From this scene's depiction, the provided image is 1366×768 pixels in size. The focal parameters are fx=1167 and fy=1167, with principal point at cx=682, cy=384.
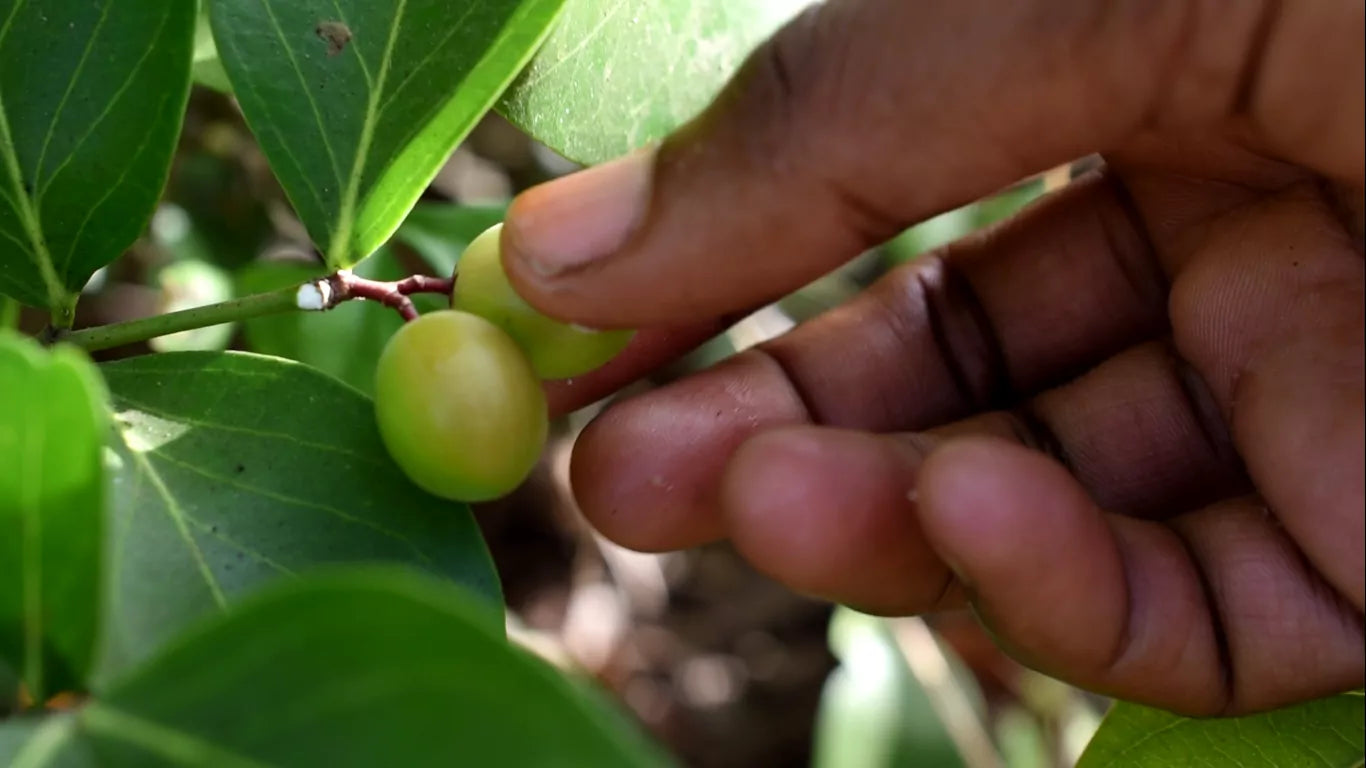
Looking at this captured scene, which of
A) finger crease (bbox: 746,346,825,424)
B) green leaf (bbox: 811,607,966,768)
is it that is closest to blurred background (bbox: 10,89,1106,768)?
green leaf (bbox: 811,607,966,768)

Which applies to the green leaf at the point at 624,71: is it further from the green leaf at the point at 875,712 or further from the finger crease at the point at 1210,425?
the green leaf at the point at 875,712

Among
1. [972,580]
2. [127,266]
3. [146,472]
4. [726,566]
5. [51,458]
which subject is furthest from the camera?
[726,566]

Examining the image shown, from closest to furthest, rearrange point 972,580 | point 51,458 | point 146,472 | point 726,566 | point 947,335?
point 51,458, point 146,472, point 972,580, point 947,335, point 726,566

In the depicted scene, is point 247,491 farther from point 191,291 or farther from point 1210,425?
point 1210,425

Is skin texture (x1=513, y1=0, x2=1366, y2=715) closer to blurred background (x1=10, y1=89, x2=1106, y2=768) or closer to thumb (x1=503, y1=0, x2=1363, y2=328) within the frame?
thumb (x1=503, y1=0, x2=1363, y2=328)

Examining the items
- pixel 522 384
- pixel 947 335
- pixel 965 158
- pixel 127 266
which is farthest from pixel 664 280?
pixel 127 266

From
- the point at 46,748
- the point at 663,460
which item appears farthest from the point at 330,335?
the point at 46,748

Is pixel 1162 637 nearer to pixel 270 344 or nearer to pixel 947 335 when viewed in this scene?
pixel 947 335
